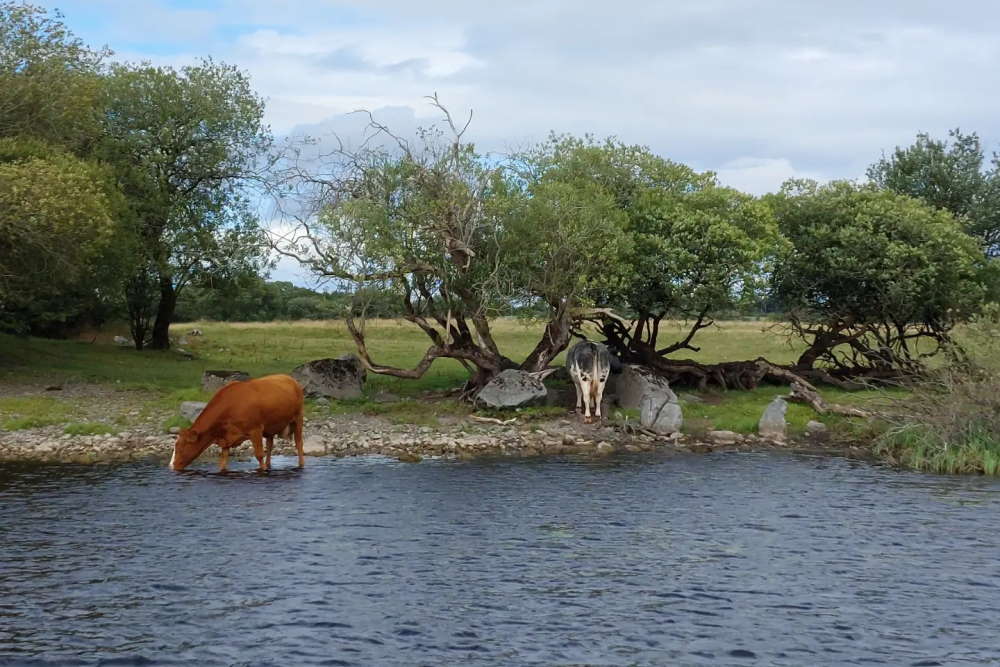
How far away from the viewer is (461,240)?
108 ft

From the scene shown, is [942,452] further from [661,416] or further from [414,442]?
[414,442]

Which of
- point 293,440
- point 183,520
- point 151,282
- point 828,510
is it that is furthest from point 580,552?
point 151,282

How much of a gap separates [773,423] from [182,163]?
100 feet

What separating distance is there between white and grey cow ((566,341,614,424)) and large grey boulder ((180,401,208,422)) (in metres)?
12.4

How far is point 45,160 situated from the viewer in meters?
34.6

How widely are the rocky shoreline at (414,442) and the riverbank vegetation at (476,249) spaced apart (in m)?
1.91

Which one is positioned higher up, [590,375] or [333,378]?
[590,375]

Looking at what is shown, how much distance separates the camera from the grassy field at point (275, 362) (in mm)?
32938

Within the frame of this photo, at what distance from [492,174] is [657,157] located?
8.67 meters

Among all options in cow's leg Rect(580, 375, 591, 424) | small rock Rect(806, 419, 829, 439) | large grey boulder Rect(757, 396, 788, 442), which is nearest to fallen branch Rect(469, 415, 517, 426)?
cow's leg Rect(580, 375, 591, 424)

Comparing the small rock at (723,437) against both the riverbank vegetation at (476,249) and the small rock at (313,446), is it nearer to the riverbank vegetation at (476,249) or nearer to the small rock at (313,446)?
the riverbank vegetation at (476,249)

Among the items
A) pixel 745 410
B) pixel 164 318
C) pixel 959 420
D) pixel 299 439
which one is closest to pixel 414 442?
pixel 299 439

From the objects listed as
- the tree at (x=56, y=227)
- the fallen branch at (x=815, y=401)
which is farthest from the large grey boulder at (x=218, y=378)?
the fallen branch at (x=815, y=401)

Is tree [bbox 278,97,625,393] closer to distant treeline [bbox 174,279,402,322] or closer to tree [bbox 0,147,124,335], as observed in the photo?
tree [bbox 0,147,124,335]
